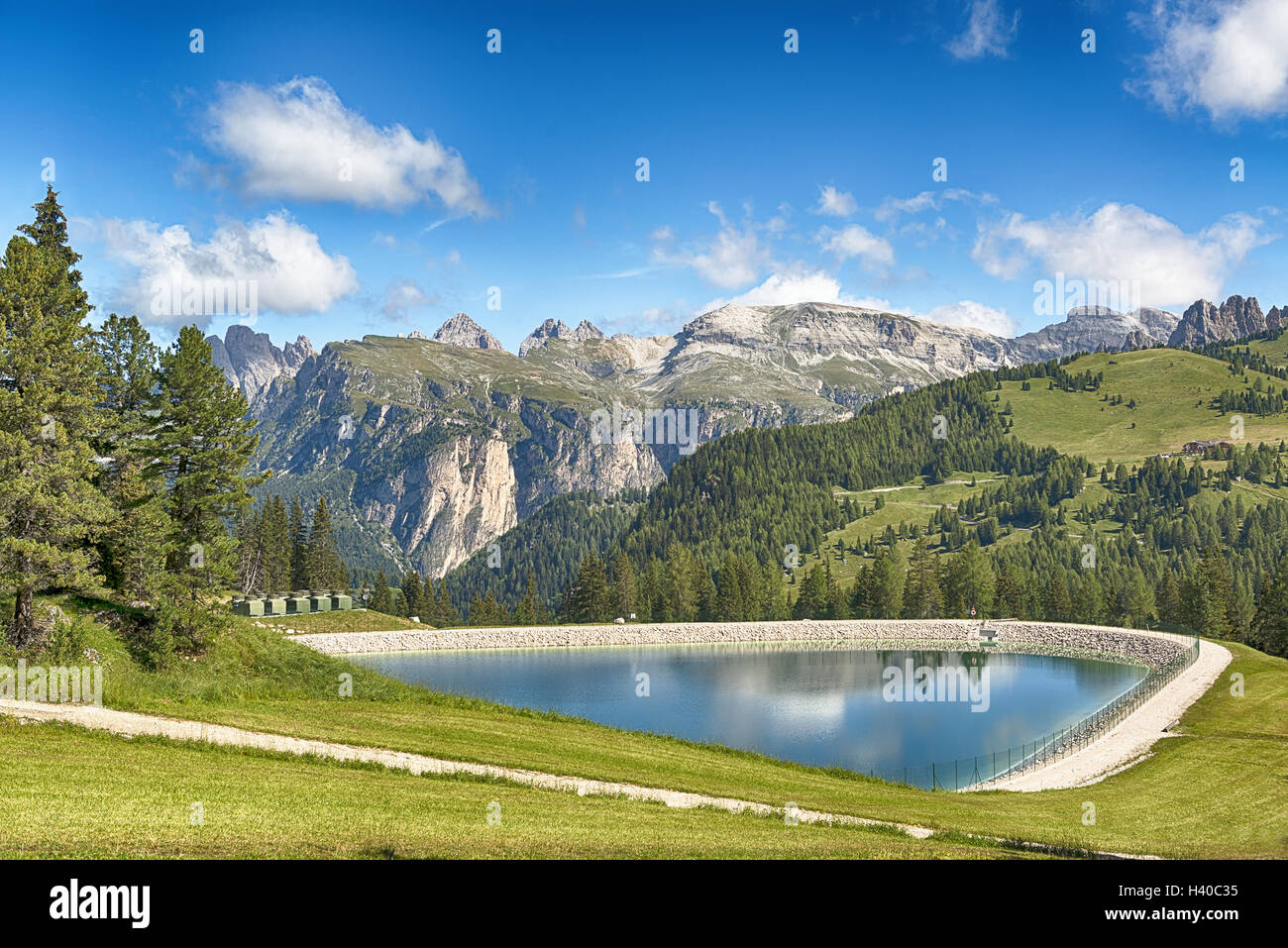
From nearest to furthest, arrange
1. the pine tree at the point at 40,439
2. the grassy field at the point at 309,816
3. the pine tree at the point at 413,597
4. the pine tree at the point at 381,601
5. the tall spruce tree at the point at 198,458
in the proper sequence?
the grassy field at the point at 309,816, the pine tree at the point at 40,439, the tall spruce tree at the point at 198,458, the pine tree at the point at 381,601, the pine tree at the point at 413,597

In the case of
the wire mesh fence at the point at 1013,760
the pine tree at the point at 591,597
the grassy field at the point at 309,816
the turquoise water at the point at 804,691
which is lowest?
the turquoise water at the point at 804,691

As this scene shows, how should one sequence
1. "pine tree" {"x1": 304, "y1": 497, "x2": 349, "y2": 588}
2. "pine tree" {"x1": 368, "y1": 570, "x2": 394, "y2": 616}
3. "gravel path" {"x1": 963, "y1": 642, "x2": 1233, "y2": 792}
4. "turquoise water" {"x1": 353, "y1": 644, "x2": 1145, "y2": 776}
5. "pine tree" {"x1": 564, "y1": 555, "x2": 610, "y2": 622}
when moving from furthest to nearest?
1. "pine tree" {"x1": 564, "y1": 555, "x2": 610, "y2": 622}
2. "pine tree" {"x1": 368, "y1": 570, "x2": 394, "y2": 616}
3. "pine tree" {"x1": 304, "y1": 497, "x2": 349, "y2": 588}
4. "turquoise water" {"x1": 353, "y1": 644, "x2": 1145, "y2": 776}
5. "gravel path" {"x1": 963, "y1": 642, "x2": 1233, "y2": 792}

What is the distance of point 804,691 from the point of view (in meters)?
90.3

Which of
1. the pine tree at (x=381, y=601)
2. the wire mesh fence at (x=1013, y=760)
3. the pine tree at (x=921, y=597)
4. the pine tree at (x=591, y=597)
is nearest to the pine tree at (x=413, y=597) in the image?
the pine tree at (x=381, y=601)

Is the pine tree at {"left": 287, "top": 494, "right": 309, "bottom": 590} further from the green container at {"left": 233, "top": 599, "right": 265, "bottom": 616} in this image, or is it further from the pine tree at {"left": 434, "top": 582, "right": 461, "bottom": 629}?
the pine tree at {"left": 434, "top": 582, "right": 461, "bottom": 629}

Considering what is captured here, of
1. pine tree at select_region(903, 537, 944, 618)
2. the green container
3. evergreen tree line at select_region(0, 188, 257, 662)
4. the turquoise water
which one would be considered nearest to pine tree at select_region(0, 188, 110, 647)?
→ evergreen tree line at select_region(0, 188, 257, 662)

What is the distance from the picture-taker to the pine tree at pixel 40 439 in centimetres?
3684

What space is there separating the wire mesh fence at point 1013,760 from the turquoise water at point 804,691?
5.59 feet

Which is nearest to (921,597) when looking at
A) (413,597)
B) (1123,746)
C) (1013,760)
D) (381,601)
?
(413,597)

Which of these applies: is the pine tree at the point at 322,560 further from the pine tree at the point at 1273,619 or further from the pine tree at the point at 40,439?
the pine tree at the point at 1273,619

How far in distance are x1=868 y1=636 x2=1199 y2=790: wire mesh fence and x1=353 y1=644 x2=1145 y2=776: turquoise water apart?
5.59ft

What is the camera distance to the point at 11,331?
130 feet

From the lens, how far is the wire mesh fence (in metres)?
50.8
